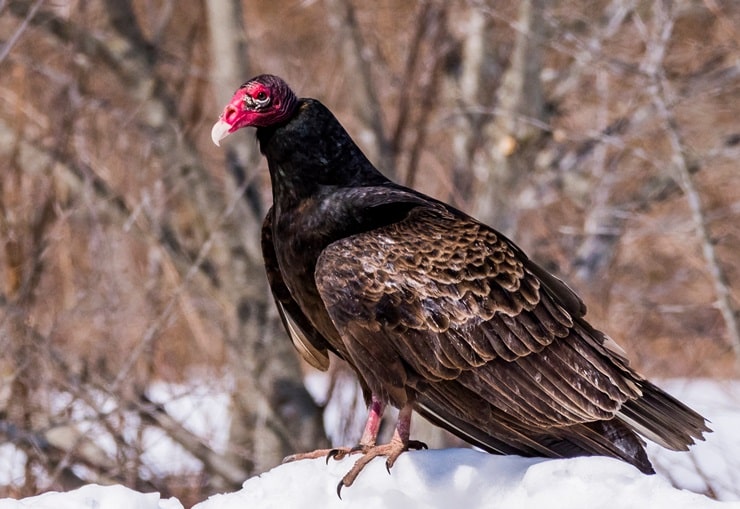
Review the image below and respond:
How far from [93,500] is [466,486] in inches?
39.7

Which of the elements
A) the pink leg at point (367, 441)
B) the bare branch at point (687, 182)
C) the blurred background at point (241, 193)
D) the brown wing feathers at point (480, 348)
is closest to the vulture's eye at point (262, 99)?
the brown wing feathers at point (480, 348)

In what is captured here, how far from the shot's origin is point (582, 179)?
344 inches

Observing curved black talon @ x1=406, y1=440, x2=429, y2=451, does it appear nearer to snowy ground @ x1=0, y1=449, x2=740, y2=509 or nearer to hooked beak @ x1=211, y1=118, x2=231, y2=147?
snowy ground @ x1=0, y1=449, x2=740, y2=509

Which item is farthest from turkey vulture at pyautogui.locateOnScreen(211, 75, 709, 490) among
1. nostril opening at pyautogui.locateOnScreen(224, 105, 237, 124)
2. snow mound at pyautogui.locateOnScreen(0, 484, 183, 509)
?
snow mound at pyautogui.locateOnScreen(0, 484, 183, 509)

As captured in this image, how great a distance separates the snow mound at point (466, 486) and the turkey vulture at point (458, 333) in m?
0.08

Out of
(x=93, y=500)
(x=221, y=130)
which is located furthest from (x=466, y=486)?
(x=221, y=130)

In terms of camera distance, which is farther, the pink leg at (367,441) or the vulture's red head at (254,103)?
the vulture's red head at (254,103)

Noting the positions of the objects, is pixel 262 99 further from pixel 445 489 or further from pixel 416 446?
pixel 445 489

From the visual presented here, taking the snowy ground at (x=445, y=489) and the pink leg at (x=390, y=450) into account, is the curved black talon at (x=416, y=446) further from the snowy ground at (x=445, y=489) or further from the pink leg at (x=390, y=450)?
the snowy ground at (x=445, y=489)

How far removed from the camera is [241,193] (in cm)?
554

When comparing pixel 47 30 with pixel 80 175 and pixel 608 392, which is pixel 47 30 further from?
pixel 608 392

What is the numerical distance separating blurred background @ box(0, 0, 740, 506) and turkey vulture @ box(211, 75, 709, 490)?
2.06 metres

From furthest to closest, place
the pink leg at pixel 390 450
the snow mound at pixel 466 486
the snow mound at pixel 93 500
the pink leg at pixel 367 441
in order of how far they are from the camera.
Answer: the pink leg at pixel 367 441 → the pink leg at pixel 390 450 → the snow mound at pixel 93 500 → the snow mound at pixel 466 486

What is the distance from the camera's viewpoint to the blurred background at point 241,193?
579 cm
